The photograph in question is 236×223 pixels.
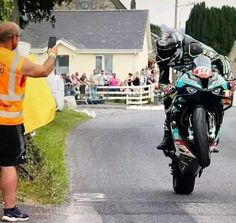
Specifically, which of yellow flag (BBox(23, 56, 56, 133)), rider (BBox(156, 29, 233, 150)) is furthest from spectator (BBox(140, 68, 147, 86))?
yellow flag (BBox(23, 56, 56, 133))

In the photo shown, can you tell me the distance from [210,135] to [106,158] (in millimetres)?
5502

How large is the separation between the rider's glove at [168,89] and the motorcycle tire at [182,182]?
876 mm

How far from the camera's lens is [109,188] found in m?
9.46

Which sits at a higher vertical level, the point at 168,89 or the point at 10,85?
the point at 10,85

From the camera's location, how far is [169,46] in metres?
8.57

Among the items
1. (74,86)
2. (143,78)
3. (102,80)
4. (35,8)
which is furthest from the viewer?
(143,78)

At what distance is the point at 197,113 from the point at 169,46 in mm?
1020

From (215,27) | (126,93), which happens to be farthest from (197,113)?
(215,27)

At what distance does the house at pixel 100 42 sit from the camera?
47.1 metres

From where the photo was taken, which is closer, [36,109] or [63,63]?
[36,109]

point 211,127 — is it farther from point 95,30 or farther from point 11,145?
point 95,30

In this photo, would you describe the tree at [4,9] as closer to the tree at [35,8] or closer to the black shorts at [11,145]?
the black shorts at [11,145]

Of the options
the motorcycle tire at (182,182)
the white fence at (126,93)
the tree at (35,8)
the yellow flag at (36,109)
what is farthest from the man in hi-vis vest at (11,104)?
the white fence at (126,93)

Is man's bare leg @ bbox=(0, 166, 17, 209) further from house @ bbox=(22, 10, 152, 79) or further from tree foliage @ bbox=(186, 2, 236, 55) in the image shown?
tree foliage @ bbox=(186, 2, 236, 55)
